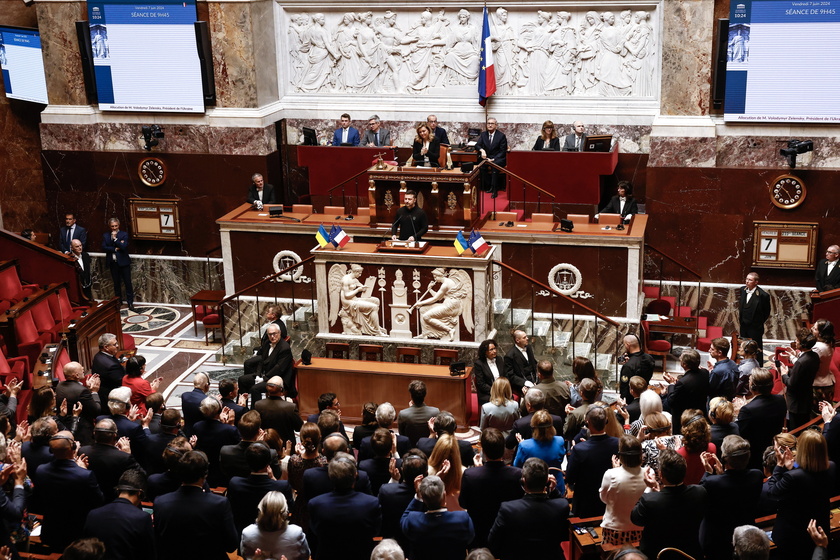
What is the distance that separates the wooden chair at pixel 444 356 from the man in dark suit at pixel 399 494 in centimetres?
542

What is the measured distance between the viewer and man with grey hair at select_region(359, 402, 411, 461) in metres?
7.16

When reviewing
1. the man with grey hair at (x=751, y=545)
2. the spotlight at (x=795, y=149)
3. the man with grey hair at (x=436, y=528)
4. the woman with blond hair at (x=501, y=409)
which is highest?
the spotlight at (x=795, y=149)

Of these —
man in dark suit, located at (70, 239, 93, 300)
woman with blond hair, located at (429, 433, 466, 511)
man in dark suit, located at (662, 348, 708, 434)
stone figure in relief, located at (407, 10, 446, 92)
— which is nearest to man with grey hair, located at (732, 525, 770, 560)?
woman with blond hair, located at (429, 433, 466, 511)

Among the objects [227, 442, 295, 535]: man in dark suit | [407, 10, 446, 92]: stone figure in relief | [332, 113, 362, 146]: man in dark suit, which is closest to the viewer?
[227, 442, 295, 535]: man in dark suit

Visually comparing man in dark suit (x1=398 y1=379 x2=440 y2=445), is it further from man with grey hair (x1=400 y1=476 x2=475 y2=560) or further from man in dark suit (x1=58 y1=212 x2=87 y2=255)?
man in dark suit (x1=58 y1=212 x2=87 y2=255)

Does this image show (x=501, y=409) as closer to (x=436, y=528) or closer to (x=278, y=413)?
(x=278, y=413)

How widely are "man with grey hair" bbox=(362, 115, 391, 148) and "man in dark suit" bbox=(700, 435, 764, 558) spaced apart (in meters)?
10.2

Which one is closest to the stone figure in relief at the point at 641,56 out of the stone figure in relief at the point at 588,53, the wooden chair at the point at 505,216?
the stone figure in relief at the point at 588,53

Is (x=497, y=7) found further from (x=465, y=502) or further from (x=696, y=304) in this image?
(x=465, y=502)

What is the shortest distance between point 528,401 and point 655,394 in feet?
3.52

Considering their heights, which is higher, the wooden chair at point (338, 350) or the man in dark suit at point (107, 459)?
the man in dark suit at point (107, 459)

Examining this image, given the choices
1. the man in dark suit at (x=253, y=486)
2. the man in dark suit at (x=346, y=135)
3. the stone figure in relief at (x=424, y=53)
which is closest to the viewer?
the man in dark suit at (x=253, y=486)

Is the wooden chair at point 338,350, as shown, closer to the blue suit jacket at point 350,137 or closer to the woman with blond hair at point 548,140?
the blue suit jacket at point 350,137

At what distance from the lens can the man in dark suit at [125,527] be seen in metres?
5.80
